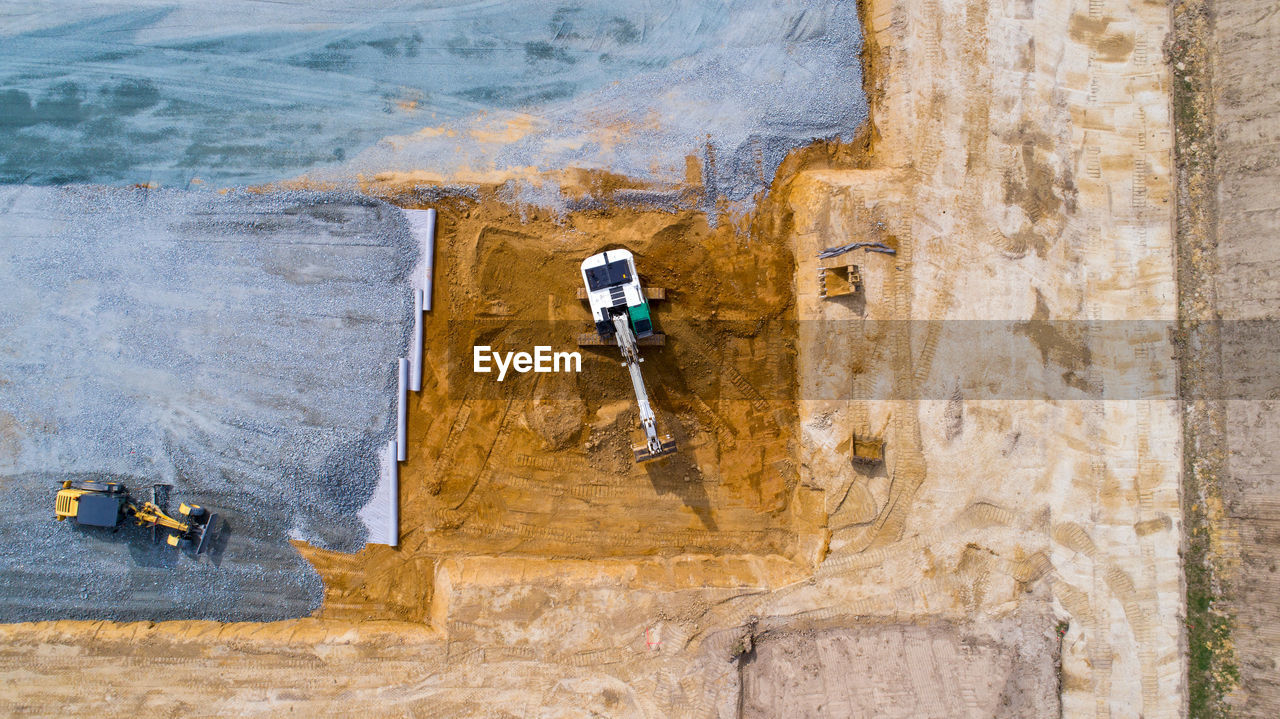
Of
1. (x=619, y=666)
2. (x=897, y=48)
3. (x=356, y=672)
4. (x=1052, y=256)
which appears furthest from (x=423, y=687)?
(x=897, y=48)

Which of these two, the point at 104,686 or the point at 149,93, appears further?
the point at 149,93

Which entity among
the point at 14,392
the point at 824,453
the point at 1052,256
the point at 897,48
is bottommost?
the point at 824,453

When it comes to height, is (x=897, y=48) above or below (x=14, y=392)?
above

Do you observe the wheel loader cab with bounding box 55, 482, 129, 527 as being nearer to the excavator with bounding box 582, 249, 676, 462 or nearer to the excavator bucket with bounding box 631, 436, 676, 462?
the excavator with bounding box 582, 249, 676, 462

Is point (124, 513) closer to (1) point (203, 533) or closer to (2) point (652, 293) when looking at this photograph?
(1) point (203, 533)

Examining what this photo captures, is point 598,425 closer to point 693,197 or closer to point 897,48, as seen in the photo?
point 693,197
